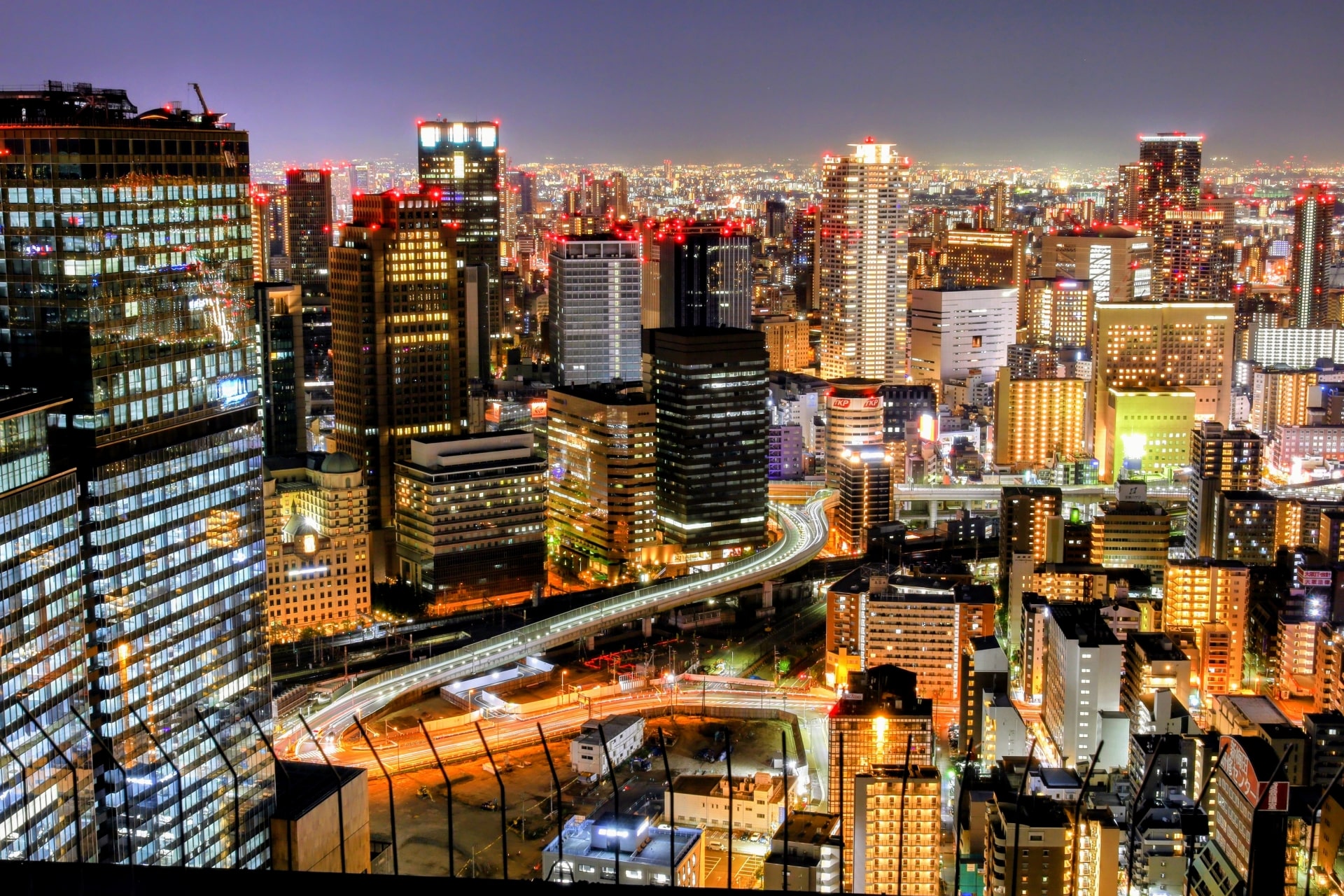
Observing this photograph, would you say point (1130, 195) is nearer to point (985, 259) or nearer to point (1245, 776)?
point (985, 259)

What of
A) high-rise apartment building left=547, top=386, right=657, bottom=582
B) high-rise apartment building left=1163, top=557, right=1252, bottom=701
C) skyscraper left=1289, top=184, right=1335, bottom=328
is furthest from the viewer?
skyscraper left=1289, top=184, right=1335, bottom=328

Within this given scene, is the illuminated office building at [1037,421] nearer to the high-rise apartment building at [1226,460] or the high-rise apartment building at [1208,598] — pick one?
the high-rise apartment building at [1226,460]

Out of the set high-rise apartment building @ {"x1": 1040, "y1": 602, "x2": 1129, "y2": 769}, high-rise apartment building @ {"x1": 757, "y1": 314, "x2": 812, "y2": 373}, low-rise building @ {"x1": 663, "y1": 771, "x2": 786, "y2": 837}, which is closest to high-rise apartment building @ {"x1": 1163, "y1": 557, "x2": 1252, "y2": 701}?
high-rise apartment building @ {"x1": 1040, "y1": 602, "x2": 1129, "y2": 769}

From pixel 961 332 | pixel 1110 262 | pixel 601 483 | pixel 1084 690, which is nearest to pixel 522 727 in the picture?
pixel 1084 690

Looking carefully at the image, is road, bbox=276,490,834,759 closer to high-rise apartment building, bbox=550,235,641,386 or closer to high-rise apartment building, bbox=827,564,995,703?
high-rise apartment building, bbox=827,564,995,703

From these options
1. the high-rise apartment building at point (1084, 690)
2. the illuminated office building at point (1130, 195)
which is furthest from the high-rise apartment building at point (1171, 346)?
the high-rise apartment building at point (1084, 690)

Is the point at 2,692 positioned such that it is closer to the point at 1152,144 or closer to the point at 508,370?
the point at 508,370

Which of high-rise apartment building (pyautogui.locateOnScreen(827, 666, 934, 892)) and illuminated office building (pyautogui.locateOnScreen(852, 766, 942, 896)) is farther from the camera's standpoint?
high-rise apartment building (pyautogui.locateOnScreen(827, 666, 934, 892))
